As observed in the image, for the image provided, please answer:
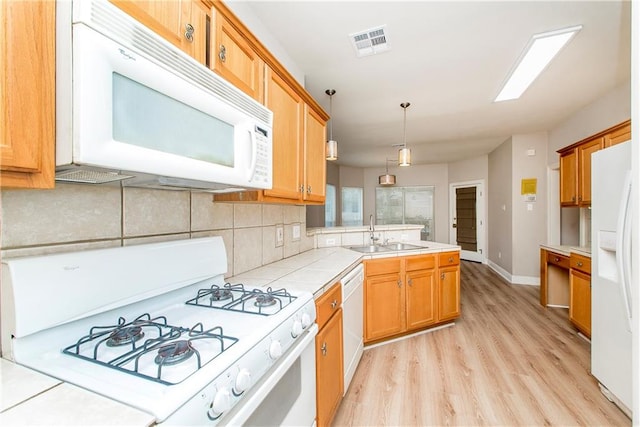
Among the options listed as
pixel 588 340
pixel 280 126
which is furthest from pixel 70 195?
pixel 588 340

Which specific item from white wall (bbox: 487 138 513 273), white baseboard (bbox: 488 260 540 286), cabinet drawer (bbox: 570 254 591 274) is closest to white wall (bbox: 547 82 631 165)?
white wall (bbox: 487 138 513 273)

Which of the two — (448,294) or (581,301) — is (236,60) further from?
(581,301)

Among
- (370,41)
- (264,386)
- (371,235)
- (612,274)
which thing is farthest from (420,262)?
(264,386)

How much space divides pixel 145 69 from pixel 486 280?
5466 millimetres

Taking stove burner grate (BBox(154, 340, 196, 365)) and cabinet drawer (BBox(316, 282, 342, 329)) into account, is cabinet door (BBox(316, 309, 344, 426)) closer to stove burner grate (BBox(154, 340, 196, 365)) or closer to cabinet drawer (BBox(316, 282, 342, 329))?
cabinet drawer (BBox(316, 282, 342, 329))

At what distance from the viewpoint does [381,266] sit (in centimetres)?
243

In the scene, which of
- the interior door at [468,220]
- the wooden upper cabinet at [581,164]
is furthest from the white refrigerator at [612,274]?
the interior door at [468,220]

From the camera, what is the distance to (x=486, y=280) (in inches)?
188

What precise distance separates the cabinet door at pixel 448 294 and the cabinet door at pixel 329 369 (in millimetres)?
1561

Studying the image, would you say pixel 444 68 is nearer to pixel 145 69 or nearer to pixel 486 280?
pixel 145 69

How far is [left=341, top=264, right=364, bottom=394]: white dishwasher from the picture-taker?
5.89 ft

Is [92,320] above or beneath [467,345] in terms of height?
above

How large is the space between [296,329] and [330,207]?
6233 millimetres

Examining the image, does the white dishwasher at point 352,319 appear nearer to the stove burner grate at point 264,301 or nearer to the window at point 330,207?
the stove burner grate at point 264,301
